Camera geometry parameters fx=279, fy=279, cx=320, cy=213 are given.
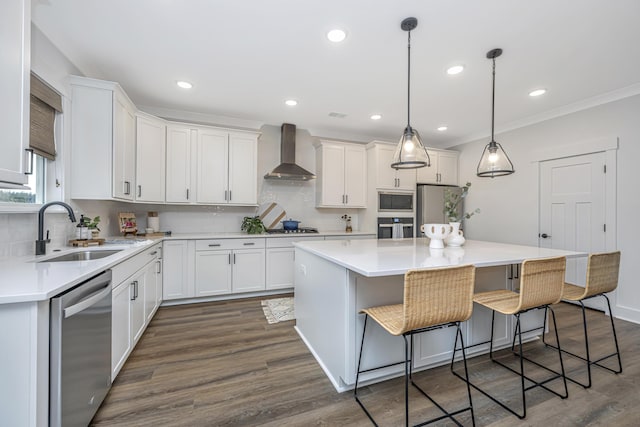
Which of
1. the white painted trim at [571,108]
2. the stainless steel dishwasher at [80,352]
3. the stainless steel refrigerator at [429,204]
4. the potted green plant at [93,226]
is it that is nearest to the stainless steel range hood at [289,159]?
the stainless steel refrigerator at [429,204]

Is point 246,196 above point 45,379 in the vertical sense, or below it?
above

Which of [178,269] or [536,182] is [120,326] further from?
[536,182]

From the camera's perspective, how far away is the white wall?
315cm

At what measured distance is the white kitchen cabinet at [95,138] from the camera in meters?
2.58

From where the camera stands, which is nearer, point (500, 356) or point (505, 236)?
point (500, 356)

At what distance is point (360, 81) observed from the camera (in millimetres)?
3068

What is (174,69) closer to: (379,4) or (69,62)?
(69,62)

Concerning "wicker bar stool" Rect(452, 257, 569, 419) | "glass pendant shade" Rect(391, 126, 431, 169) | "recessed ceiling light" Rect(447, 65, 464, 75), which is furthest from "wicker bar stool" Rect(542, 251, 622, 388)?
"recessed ceiling light" Rect(447, 65, 464, 75)

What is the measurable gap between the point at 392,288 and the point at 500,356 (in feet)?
4.18

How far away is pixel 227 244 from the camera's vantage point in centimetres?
376

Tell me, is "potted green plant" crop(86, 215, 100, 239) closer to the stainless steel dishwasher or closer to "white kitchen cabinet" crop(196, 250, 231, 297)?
"white kitchen cabinet" crop(196, 250, 231, 297)

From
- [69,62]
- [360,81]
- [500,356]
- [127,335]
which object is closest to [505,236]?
[500,356]

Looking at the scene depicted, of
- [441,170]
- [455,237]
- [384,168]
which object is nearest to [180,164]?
[384,168]

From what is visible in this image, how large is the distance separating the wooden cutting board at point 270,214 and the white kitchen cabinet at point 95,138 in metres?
2.08
